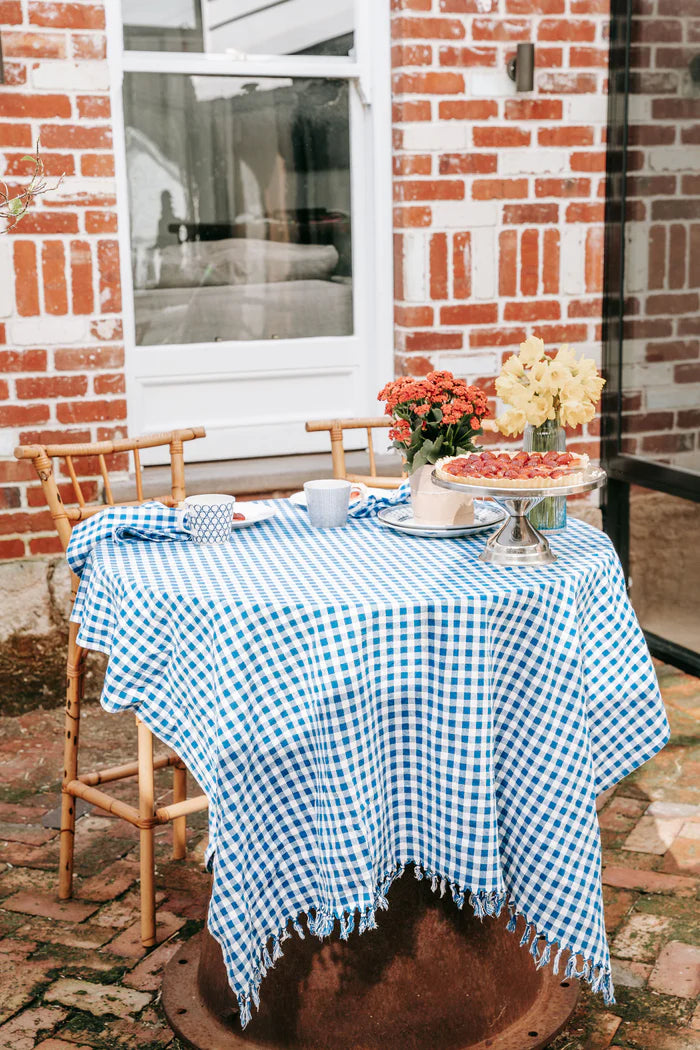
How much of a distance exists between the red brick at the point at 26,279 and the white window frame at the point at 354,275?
13.1 inches

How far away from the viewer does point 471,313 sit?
423 cm

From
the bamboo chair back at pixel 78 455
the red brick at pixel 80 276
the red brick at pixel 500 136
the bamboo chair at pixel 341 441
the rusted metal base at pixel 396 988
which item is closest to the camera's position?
the rusted metal base at pixel 396 988

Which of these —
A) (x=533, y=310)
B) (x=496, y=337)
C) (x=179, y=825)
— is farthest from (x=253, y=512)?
(x=533, y=310)

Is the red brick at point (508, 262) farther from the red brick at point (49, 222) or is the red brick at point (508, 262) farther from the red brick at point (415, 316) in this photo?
the red brick at point (49, 222)

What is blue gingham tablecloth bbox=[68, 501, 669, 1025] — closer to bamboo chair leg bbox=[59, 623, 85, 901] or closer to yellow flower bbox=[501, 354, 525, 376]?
yellow flower bbox=[501, 354, 525, 376]

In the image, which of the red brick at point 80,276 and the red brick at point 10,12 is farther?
the red brick at point 80,276

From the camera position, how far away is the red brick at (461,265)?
417 centimetres

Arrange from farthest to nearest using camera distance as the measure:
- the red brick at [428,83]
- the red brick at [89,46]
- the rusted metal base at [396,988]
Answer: the red brick at [428,83] < the red brick at [89,46] < the rusted metal base at [396,988]

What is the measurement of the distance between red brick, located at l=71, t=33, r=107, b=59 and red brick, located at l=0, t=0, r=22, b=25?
6.6 inches

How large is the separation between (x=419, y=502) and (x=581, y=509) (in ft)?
6.66

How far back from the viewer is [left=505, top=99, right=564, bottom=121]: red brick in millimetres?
4145

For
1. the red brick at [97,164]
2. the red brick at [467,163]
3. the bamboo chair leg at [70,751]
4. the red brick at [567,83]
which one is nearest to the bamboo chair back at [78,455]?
the bamboo chair leg at [70,751]

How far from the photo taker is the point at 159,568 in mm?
2326

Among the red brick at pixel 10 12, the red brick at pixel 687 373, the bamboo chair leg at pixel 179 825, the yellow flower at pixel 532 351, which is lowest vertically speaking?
the bamboo chair leg at pixel 179 825
